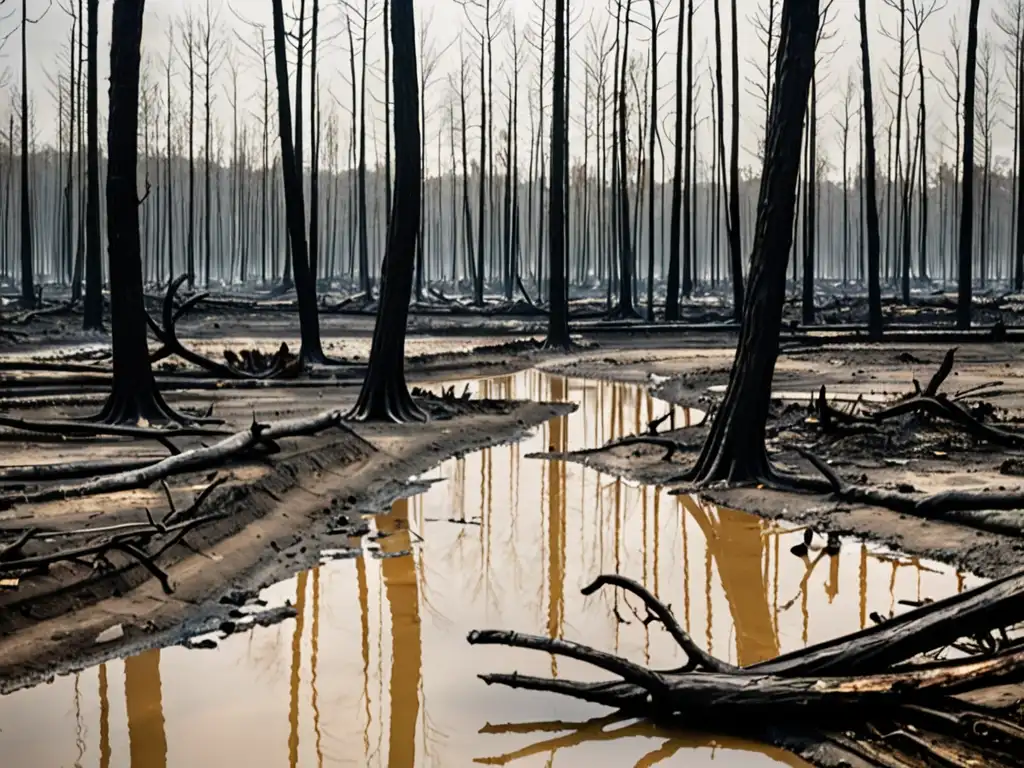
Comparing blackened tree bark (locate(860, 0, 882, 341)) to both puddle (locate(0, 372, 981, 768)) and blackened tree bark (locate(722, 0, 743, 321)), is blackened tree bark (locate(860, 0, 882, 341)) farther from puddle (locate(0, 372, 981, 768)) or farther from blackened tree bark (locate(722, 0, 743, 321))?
puddle (locate(0, 372, 981, 768))

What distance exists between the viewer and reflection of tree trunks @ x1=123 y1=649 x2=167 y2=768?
4176 mm

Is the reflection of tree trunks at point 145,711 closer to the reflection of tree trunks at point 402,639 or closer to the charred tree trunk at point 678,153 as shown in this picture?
the reflection of tree trunks at point 402,639

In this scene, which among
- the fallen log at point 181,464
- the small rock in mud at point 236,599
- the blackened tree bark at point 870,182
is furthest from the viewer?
the blackened tree bark at point 870,182

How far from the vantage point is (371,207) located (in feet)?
372

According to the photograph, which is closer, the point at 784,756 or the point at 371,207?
the point at 784,756

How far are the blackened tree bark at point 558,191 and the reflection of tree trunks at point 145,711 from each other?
1881cm

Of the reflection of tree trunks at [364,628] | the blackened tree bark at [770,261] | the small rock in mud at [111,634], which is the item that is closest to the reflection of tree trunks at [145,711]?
the small rock in mud at [111,634]

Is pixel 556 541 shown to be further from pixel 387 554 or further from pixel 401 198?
pixel 401 198

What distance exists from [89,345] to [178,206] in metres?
78.8

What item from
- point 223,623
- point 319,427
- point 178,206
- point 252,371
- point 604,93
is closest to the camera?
point 223,623

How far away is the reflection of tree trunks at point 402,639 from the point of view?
4.33 m

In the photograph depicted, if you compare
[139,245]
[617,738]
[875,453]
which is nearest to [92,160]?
[139,245]

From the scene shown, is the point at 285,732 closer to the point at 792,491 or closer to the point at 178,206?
the point at 792,491

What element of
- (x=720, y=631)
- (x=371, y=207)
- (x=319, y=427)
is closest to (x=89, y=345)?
(x=319, y=427)
